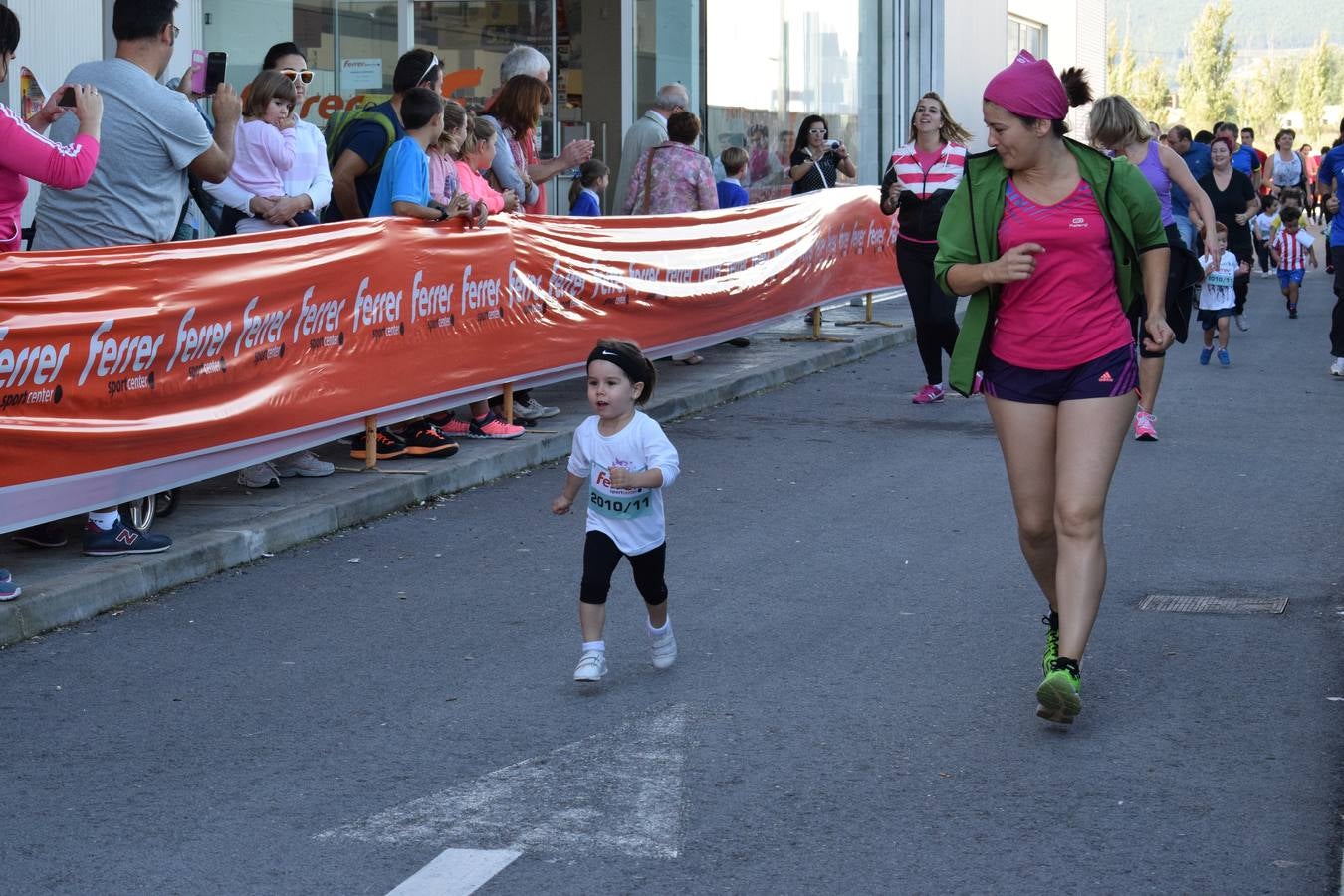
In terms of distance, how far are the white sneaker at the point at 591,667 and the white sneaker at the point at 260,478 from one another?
3434 mm

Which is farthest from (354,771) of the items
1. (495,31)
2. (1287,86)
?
(1287,86)

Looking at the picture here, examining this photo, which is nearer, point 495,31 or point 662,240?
point 662,240

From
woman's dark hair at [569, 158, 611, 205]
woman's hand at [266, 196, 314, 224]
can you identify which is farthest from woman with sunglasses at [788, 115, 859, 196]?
woman's hand at [266, 196, 314, 224]

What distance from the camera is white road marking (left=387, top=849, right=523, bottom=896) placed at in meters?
4.09

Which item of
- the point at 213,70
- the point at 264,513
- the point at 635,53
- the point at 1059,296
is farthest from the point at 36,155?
the point at 635,53

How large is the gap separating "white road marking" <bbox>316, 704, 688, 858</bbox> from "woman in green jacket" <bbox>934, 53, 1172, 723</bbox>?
1.23 meters

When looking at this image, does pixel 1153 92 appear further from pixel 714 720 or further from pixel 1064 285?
pixel 714 720

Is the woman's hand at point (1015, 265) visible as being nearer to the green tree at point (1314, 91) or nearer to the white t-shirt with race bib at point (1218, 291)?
the white t-shirt with race bib at point (1218, 291)

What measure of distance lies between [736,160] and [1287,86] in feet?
415

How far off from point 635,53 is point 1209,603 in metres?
13.6

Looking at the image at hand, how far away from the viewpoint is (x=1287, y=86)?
133625 mm

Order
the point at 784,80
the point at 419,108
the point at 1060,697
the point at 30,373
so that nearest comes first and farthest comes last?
the point at 1060,697, the point at 30,373, the point at 419,108, the point at 784,80

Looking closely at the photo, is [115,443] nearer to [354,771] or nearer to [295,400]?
[295,400]

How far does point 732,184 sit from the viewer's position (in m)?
16.5
